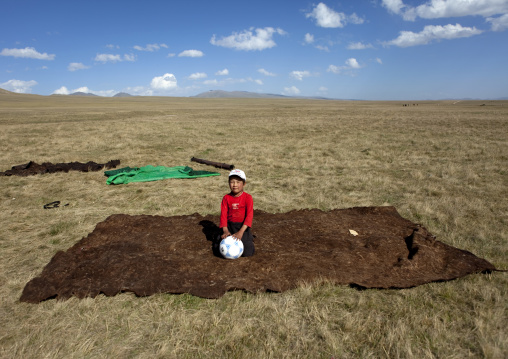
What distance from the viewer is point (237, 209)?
5359 millimetres

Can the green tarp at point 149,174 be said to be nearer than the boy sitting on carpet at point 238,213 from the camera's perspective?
No

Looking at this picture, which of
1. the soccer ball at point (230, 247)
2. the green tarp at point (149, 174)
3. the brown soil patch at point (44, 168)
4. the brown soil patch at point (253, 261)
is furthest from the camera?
the brown soil patch at point (44, 168)

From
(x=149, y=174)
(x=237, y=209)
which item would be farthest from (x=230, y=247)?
(x=149, y=174)

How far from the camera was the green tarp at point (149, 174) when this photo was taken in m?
10.5

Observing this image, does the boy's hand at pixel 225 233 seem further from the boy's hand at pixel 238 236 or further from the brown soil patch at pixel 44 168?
the brown soil patch at pixel 44 168

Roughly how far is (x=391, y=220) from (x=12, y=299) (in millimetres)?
7213

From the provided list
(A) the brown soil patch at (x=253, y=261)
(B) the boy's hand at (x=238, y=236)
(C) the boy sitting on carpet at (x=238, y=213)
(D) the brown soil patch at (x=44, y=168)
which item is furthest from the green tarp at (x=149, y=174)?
(B) the boy's hand at (x=238, y=236)

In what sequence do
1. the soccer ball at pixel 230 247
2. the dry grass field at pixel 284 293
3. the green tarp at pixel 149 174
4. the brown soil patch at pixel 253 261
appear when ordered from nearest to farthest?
the dry grass field at pixel 284 293
the brown soil patch at pixel 253 261
the soccer ball at pixel 230 247
the green tarp at pixel 149 174

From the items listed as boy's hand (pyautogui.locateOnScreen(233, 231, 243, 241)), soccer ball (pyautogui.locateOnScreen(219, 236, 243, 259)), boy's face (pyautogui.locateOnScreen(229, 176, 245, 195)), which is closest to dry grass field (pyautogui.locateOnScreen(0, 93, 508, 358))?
soccer ball (pyautogui.locateOnScreen(219, 236, 243, 259))

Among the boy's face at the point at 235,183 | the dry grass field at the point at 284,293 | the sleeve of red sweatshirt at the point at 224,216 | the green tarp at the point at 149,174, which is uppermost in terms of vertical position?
the boy's face at the point at 235,183

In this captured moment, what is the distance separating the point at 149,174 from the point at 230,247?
707cm

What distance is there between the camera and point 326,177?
440 inches

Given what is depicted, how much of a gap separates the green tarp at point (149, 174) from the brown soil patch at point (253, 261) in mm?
4171

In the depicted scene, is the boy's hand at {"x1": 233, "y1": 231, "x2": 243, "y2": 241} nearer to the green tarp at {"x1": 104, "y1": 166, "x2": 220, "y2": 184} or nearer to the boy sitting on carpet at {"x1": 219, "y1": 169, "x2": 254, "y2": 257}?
the boy sitting on carpet at {"x1": 219, "y1": 169, "x2": 254, "y2": 257}
